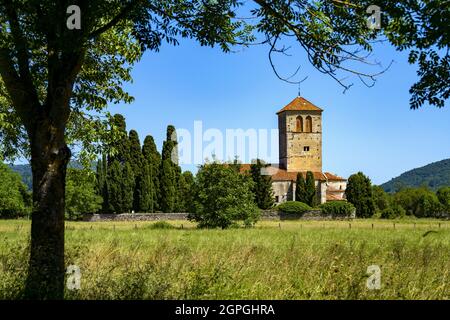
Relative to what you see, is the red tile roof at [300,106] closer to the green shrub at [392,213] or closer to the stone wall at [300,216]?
the green shrub at [392,213]

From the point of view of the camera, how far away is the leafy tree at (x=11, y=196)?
205 ft

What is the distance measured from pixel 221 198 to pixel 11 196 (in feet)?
122

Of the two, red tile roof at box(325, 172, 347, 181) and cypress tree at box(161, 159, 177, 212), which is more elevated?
red tile roof at box(325, 172, 347, 181)

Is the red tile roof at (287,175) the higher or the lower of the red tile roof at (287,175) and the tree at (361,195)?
the higher

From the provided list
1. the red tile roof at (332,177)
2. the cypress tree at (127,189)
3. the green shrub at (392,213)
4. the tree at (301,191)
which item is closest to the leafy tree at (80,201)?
the cypress tree at (127,189)

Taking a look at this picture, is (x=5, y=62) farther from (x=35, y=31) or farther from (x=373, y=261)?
(x=373, y=261)

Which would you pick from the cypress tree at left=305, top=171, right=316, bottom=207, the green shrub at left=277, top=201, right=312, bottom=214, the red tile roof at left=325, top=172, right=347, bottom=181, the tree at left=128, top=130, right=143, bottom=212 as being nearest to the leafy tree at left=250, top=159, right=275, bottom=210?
the green shrub at left=277, top=201, right=312, bottom=214

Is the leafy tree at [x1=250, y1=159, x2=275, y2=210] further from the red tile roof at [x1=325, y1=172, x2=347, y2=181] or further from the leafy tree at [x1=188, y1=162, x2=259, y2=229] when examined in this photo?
the leafy tree at [x1=188, y1=162, x2=259, y2=229]

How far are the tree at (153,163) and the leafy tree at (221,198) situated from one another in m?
27.3

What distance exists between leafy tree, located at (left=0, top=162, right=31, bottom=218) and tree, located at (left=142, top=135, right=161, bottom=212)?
16422mm

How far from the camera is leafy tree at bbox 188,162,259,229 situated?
37812 mm

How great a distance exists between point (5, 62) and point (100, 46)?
6039 millimetres

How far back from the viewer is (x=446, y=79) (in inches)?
295
